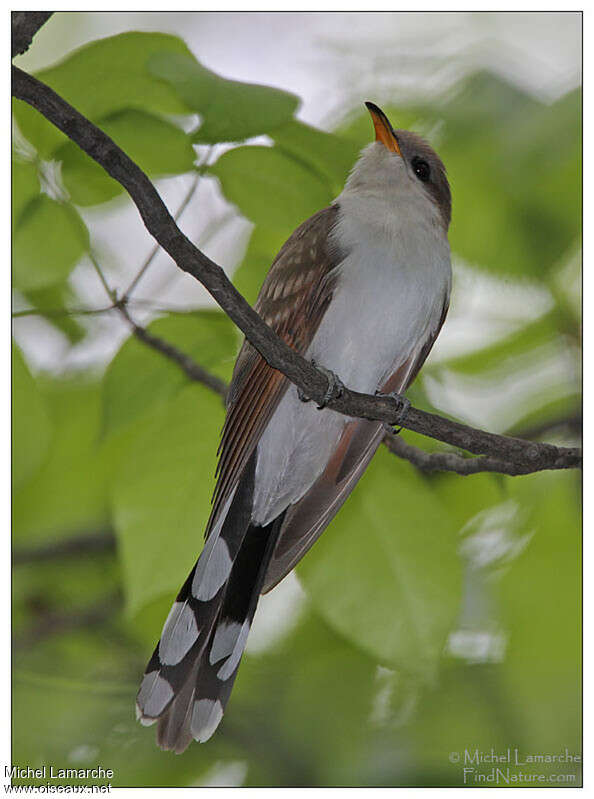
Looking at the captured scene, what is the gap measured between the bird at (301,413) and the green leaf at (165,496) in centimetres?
6

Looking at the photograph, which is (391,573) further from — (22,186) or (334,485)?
(22,186)

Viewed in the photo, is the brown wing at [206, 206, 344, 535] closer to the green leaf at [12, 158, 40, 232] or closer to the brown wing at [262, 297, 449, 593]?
the brown wing at [262, 297, 449, 593]

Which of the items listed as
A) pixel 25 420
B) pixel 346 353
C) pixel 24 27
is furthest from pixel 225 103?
pixel 25 420

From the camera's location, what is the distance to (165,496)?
1.16m

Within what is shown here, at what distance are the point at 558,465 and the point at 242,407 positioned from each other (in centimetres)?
45

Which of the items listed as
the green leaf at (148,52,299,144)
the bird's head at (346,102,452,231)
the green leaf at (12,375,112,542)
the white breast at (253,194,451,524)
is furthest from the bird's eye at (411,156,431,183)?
the green leaf at (12,375,112,542)

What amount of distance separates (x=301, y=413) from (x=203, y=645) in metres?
0.36

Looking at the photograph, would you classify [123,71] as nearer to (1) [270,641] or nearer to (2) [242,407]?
(2) [242,407]

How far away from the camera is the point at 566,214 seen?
1529 mm

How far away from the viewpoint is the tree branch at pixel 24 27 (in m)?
0.81

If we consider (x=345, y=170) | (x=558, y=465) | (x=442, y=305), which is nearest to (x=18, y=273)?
(x=345, y=170)

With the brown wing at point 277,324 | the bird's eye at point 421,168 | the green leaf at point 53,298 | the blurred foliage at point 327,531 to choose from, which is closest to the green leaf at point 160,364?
the blurred foliage at point 327,531

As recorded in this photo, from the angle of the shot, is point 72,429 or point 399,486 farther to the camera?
point 72,429

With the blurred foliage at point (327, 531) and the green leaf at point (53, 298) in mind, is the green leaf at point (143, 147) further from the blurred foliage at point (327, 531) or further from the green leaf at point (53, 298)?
the green leaf at point (53, 298)
